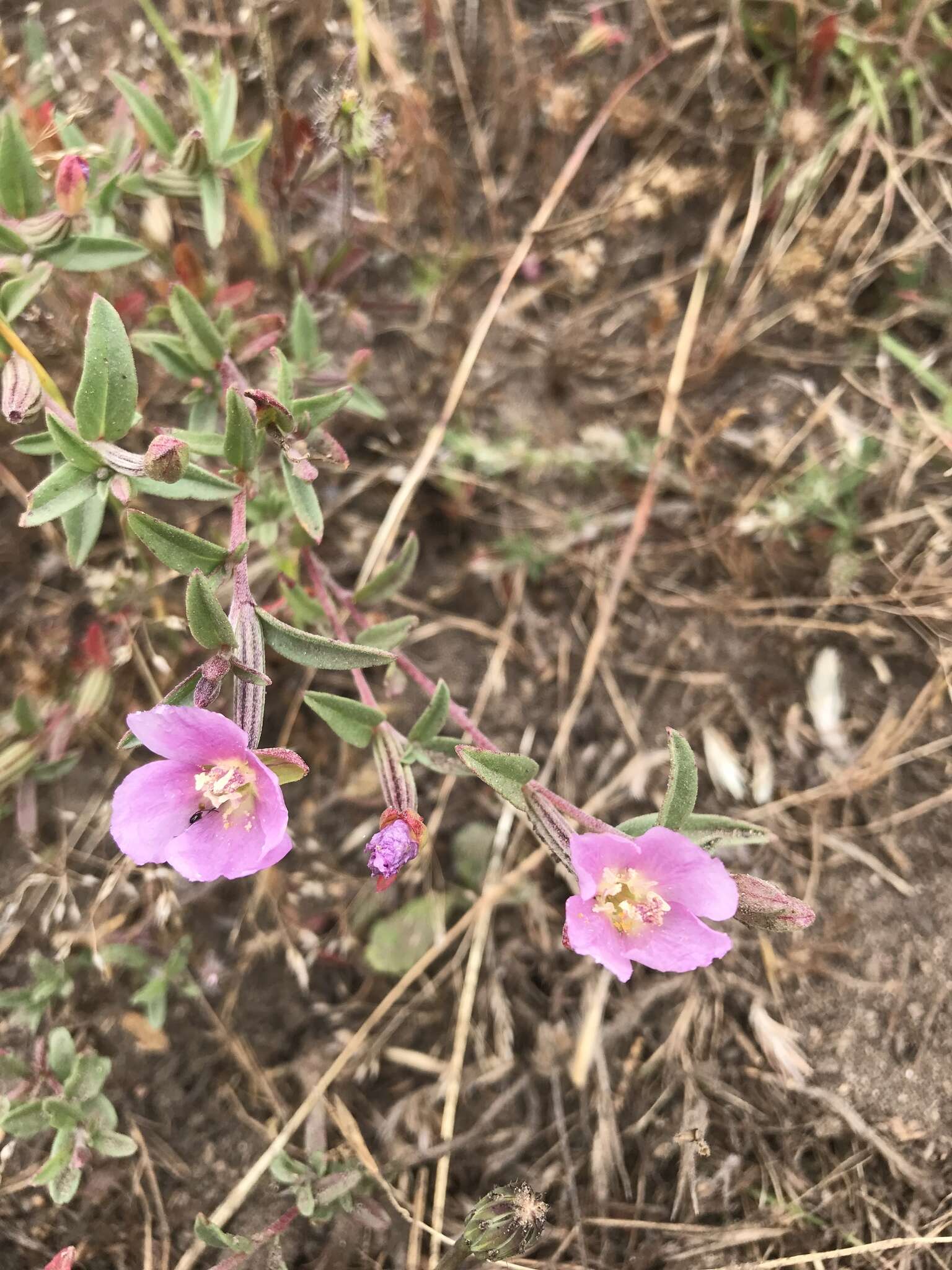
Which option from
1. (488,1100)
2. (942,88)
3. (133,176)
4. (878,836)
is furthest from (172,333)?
(942,88)

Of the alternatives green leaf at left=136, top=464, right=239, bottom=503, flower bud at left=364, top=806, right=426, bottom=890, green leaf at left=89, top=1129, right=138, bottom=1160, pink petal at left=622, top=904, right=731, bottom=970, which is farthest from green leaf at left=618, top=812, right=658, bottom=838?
green leaf at left=89, top=1129, right=138, bottom=1160

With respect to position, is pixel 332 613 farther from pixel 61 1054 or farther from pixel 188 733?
pixel 61 1054

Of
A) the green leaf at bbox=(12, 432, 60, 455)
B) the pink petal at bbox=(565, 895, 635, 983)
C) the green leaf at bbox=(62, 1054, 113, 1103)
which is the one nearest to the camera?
the pink petal at bbox=(565, 895, 635, 983)

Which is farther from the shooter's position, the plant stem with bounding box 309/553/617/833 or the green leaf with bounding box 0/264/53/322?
the green leaf with bounding box 0/264/53/322

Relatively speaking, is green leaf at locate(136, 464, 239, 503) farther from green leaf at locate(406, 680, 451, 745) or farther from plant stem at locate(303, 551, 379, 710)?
green leaf at locate(406, 680, 451, 745)

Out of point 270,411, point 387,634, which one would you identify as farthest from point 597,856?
point 270,411
